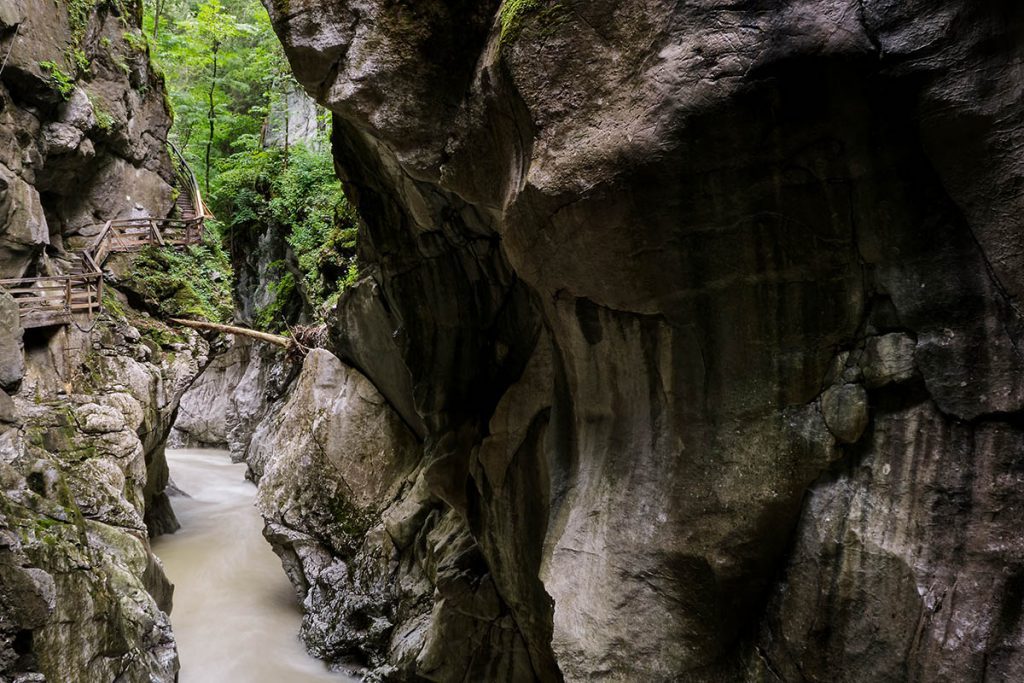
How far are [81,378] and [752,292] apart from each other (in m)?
12.0

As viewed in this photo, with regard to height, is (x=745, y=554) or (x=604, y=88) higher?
(x=604, y=88)

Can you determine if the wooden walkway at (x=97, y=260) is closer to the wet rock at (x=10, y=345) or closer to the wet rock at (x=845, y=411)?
the wet rock at (x=10, y=345)

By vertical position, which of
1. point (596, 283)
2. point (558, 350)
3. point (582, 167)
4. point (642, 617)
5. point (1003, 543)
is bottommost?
point (642, 617)

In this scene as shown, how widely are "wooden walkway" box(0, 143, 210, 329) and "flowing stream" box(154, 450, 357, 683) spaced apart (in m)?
5.40

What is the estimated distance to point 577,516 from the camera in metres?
4.74

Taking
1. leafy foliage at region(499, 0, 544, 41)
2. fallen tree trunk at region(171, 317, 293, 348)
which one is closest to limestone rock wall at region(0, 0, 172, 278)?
fallen tree trunk at region(171, 317, 293, 348)

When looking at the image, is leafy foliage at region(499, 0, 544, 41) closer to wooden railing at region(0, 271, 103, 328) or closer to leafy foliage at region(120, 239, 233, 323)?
wooden railing at region(0, 271, 103, 328)

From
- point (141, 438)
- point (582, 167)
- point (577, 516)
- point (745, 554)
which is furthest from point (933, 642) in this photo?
point (141, 438)

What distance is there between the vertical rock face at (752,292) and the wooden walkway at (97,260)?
918cm

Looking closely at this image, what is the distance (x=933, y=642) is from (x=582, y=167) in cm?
293

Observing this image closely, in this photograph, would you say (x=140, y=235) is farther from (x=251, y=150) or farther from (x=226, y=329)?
(x=251, y=150)

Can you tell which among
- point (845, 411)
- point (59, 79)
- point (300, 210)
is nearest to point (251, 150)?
point (300, 210)

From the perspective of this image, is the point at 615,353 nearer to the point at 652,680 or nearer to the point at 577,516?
the point at 577,516

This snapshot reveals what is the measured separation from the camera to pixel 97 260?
14297 millimetres
